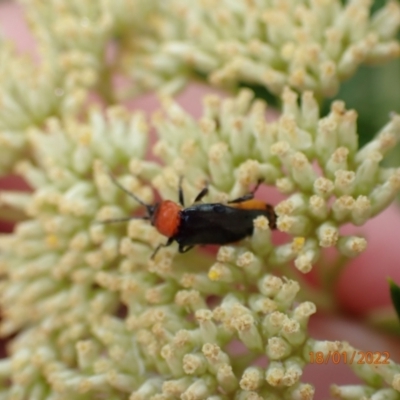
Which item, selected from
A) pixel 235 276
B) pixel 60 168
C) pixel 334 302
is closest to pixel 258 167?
pixel 235 276

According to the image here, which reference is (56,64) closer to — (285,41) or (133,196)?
(133,196)

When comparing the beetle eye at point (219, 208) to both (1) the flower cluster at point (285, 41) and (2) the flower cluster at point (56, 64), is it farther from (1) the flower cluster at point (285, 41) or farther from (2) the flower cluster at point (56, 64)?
(2) the flower cluster at point (56, 64)

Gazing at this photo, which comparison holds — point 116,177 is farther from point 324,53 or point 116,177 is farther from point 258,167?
point 324,53

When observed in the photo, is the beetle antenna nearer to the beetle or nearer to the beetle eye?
the beetle
